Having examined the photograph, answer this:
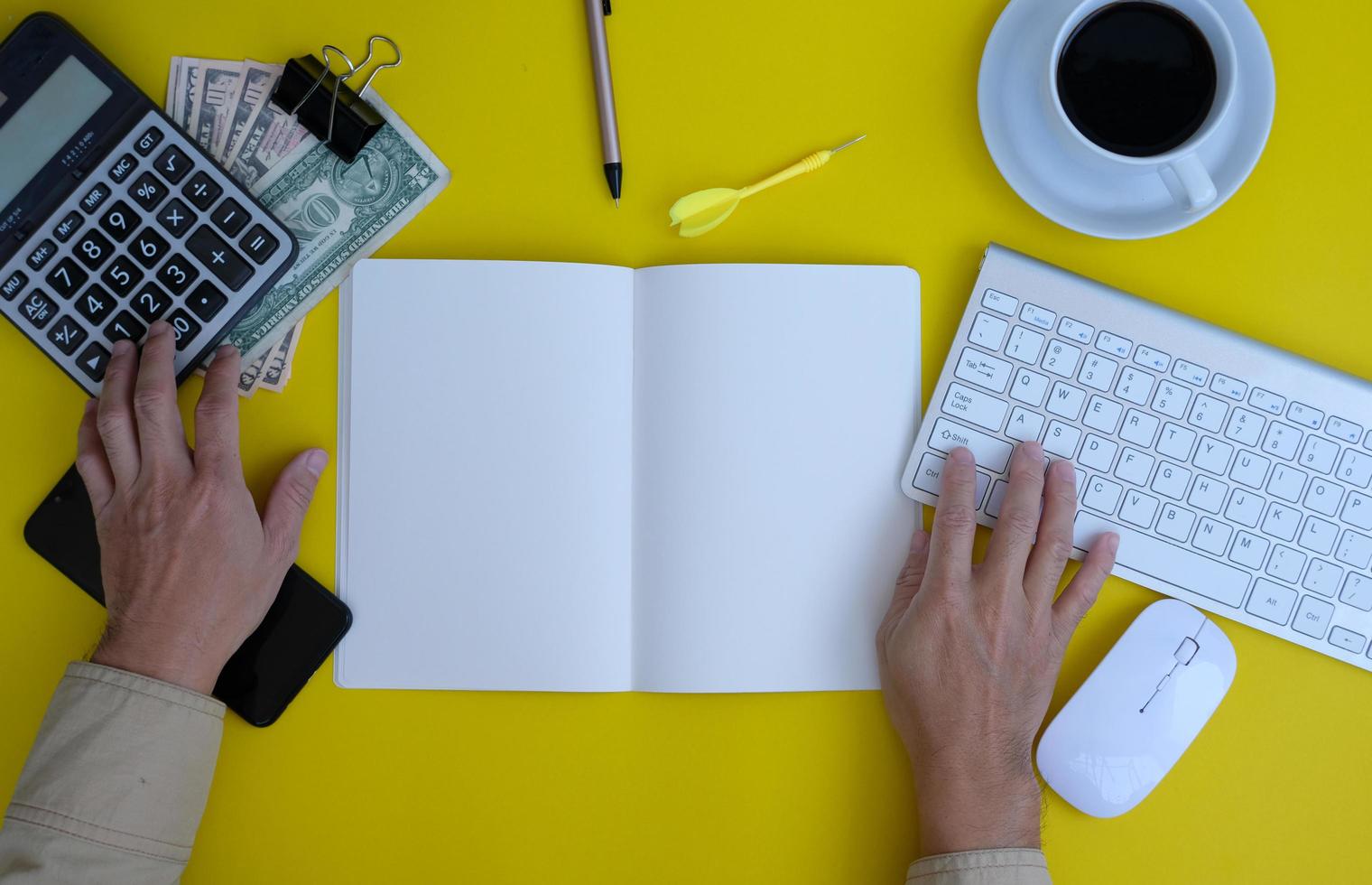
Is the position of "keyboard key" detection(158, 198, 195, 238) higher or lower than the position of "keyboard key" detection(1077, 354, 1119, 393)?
higher

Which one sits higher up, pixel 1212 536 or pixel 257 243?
pixel 257 243

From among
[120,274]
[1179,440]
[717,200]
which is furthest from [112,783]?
[1179,440]

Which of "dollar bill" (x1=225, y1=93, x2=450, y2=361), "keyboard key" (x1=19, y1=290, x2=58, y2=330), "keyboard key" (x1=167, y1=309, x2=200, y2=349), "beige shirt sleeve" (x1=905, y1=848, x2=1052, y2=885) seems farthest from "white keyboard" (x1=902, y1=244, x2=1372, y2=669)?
"keyboard key" (x1=19, y1=290, x2=58, y2=330)

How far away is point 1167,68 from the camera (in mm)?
651

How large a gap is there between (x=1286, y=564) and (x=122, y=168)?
94 cm

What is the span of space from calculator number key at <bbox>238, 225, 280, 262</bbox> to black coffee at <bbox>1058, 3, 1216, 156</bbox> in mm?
602

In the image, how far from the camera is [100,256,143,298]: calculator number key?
0.70 m

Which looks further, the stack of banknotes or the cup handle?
the stack of banknotes

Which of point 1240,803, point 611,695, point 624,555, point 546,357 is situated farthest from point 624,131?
point 1240,803

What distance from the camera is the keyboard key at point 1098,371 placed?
2.34ft

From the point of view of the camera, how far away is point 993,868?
668 mm

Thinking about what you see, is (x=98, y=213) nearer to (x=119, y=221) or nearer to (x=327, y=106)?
(x=119, y=221)

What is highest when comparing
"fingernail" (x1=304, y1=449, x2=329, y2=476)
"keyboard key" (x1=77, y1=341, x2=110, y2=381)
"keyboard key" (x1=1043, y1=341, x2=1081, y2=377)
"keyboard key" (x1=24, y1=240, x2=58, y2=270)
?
"keyboard key" (x1=24, y1=240, x2=58, y2=270)

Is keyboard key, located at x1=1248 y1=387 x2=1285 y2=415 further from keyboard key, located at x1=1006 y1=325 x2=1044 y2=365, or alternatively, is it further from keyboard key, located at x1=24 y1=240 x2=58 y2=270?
keyboard key, located at x1=24 y1=240 x2=58 y2=270
